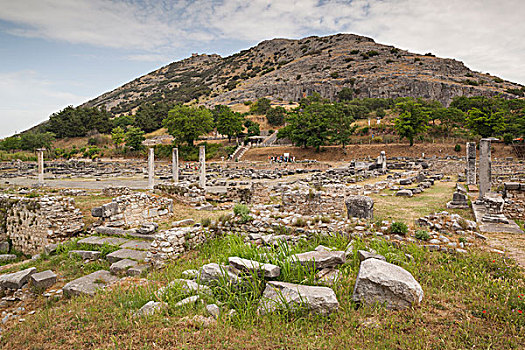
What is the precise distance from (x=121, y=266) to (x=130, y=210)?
13.7ft

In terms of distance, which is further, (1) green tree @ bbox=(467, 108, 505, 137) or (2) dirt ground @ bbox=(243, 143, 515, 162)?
(2) dirt ground @ bbox=(243, 143, 515, 162)

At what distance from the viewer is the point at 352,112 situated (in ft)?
220

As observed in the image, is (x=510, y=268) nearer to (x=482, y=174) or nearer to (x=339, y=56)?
(x=482, y=174)

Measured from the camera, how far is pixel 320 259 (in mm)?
5113

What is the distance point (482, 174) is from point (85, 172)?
4057 cm

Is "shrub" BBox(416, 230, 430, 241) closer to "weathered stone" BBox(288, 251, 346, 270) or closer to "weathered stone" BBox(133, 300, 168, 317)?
"weathered stone" BBox(288, 251, 346, 270)

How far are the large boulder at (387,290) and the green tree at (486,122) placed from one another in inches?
1861

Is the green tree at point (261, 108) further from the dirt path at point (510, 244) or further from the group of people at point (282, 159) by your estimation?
the dirt path at point (510, 244)

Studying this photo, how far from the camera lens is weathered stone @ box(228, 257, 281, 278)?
4.73 meters

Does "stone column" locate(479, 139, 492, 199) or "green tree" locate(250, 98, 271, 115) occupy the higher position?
"green tree" locate(250, 98, 271, 115)

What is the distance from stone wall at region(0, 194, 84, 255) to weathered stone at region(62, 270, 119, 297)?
177 inches

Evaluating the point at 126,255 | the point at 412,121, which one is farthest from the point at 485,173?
the point at 412,121

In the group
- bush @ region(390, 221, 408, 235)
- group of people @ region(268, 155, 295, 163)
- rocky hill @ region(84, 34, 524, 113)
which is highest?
rocky hill @ region(84, 34, 524, 113)

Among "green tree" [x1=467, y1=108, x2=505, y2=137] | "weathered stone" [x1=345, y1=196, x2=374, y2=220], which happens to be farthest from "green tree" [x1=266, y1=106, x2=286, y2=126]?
"weathered stone" [x1=345, y1=196, x2=374, y2=220]
